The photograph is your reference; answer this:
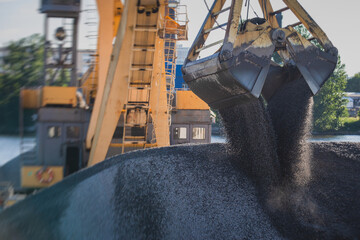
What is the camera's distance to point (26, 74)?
15.6ft

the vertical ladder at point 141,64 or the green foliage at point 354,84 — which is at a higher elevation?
the green foliage at point 354,84

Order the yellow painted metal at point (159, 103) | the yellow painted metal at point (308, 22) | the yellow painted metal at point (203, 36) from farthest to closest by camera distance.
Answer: the yellow painted metal at point (159, 103), the yellow painted metal at point (308, 22), the yellow painted metal at point (203, 36)

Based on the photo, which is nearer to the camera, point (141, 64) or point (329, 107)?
point (141, 64)

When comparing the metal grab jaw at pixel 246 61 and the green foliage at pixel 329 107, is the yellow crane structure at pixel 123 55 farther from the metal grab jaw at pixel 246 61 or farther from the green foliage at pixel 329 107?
the green foliage at pixel 329 107

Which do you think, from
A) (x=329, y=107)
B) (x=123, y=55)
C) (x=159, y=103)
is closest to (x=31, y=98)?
(x=123, y=55)

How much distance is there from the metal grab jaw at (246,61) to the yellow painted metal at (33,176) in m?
4.02

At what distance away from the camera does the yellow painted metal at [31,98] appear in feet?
15.5

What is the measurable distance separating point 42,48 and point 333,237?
492 cm

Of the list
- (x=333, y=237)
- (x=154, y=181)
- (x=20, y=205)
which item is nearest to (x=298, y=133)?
(x=333, y=237)

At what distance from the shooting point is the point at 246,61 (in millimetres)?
2389

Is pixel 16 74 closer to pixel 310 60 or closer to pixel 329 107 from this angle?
pixel 310 60

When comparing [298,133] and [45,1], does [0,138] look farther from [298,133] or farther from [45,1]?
[298,133]

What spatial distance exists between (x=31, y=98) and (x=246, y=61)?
12.6 feet

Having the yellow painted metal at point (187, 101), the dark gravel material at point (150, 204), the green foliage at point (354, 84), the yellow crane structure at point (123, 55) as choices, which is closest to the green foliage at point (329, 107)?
the green foliage at point (354, 84)
